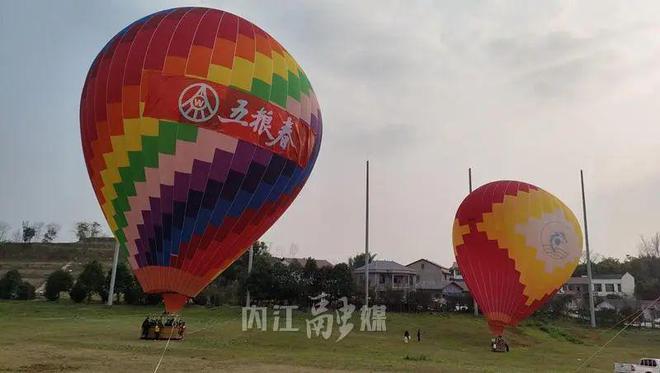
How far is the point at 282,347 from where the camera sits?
2500cm

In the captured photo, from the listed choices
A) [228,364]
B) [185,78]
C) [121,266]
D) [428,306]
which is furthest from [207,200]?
[121,266]

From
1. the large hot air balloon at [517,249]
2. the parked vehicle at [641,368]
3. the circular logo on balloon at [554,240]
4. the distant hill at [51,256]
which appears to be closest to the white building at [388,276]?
the large hot air balloon at [517,249]

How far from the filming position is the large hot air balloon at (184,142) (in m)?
14.6

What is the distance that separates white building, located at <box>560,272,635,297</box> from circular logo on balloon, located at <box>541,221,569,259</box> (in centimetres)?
5568

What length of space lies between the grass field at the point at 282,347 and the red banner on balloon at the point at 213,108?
22.9ft

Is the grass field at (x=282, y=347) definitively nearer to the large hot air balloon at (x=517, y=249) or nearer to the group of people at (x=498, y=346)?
the group of people at (x=498, y=346)

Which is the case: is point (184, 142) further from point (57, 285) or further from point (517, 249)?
point (57, 285)

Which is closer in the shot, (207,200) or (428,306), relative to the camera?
(207,200)

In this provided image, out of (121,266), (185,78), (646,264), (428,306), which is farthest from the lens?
(646,264)

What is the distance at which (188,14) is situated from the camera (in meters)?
16.3

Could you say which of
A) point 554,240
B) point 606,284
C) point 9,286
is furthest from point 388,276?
point 554,240

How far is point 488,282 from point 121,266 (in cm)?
4114

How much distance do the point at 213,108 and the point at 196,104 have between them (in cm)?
47

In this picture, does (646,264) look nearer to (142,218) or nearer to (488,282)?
(488,282)
